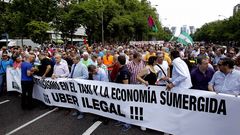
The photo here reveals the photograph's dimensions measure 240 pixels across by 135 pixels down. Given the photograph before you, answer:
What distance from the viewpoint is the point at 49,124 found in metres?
8.53

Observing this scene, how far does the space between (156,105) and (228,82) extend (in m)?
1.53

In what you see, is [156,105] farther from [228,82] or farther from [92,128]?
[92,128]

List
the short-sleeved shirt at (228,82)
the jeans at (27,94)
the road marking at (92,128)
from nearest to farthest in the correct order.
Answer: the short-sleeved shirt at (228,82)
the road marking at (92,128)
the jeans at (27,94)

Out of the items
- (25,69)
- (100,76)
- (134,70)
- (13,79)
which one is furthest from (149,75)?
(13,79)

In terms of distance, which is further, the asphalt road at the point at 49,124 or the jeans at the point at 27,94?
the jeans at the point at 27,94

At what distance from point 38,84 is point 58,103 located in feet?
3.76

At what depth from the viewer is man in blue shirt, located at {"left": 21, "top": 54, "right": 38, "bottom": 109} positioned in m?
10.1

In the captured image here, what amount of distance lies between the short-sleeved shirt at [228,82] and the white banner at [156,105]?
524 millimetres

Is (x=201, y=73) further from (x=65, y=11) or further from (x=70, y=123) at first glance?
(x=65, y=11)

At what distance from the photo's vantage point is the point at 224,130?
593 centimetres

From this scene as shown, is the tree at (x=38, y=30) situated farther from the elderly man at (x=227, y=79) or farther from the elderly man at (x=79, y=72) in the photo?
the elderly man at (x=227, y=79)

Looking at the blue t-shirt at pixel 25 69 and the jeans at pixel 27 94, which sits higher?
the blue t-shirt at pixel 25 69

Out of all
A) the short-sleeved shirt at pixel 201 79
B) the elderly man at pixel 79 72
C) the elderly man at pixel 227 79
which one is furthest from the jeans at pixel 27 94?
the elderly man at pixel 227 79

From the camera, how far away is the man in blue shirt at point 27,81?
396 inches
